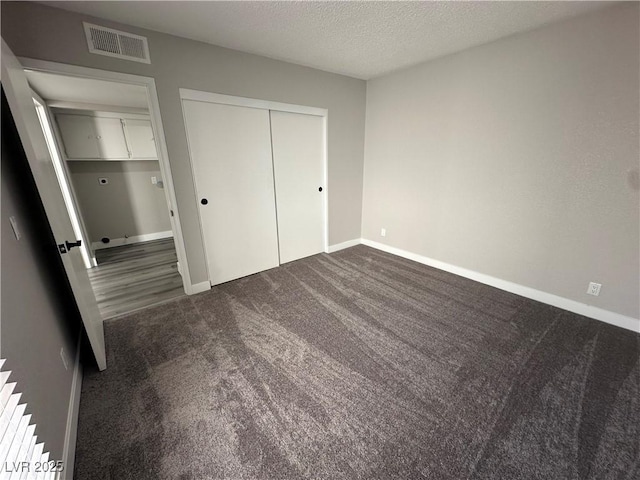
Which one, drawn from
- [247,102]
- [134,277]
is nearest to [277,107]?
[247,102]

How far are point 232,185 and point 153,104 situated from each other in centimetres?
98

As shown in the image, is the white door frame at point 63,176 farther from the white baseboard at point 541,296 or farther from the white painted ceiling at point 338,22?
the white baseboard at point 541,296

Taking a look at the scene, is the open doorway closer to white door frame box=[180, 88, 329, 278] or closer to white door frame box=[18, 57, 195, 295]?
white door frame box=[18, 57, 195, 295]

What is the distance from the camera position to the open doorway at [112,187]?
2875mm

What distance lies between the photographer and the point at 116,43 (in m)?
2.00

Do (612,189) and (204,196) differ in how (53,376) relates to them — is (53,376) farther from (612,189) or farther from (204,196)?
(612,189)

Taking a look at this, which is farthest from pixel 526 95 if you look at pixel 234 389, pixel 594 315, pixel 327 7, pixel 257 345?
pixel 234 389

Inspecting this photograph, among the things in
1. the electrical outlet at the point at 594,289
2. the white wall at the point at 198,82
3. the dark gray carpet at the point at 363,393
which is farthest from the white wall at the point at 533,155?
the white wall at the point at 198,82

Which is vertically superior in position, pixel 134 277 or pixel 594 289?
pixel 594 289

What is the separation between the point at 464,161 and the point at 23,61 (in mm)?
3857

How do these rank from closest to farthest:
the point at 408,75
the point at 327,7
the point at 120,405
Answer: the point at 120,405 < the point at 327,7 < the point at 408,75

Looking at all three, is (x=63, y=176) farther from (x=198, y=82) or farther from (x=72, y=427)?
(x=72, y=427)

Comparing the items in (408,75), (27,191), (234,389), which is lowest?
(234,389)

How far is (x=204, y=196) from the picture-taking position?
8.81 feet
